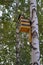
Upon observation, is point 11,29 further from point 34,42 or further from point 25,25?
point 34,42

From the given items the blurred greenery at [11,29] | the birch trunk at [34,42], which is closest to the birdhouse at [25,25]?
the birch trunk at [34,42]

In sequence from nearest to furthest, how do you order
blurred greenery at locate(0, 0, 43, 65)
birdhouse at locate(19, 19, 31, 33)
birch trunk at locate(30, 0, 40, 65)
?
birch trunk at locate(30, 0, 40, 65) < birdhouse at locate(19, 19, 31, 33) < blurred greenery at locate(0, 0, 43, 65)

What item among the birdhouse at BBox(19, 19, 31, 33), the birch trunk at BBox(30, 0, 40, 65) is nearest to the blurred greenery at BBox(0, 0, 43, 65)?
the birdhouse at BBox(19, 19, 31, 33)

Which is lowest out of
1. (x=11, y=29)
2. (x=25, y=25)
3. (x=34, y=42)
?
(x=11, y=29)

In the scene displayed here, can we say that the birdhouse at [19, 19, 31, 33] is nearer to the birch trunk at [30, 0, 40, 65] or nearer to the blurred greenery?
the birch trunk at [30, 0, 40, 65]

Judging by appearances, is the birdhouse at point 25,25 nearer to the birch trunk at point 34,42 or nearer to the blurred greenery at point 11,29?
the birch trunk at point 34,42

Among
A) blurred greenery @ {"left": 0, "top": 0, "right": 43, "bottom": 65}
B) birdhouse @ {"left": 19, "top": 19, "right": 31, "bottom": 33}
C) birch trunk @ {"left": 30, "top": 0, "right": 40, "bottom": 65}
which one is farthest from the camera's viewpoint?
blurred greenery @ {"left": 0, "top": 0, "right": 43, "bottom": 65}

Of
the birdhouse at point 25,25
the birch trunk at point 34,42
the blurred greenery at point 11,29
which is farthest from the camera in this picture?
the blurred greenery at point 11,29

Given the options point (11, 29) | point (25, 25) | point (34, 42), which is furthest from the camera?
point (11, 29)

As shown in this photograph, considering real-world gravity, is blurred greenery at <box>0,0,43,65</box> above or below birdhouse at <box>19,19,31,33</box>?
below

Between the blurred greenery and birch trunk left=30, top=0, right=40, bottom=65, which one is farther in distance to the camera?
the blurred greenery

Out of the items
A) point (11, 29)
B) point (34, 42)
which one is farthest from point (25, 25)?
point (11, 29)

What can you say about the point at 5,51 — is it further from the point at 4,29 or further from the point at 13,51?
the point at 4,29

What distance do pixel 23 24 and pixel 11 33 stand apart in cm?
535
